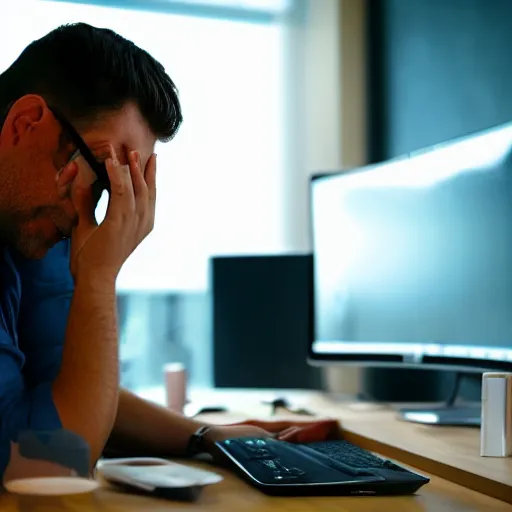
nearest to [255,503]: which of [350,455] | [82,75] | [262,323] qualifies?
[350,455]

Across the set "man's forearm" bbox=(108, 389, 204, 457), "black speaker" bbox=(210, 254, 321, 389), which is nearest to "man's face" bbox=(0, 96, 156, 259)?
"man's forearm" bbox=(108, 389, 204, 457)

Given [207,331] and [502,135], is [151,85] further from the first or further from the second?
[207,331]

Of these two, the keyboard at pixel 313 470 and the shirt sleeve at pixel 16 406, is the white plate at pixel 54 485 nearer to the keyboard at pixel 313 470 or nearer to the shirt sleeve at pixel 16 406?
the shirt sleeve at pixel 16 406

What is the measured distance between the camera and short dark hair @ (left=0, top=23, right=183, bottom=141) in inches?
48.5

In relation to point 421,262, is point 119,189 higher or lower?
higher

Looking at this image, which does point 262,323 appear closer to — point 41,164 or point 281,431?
point 281,431

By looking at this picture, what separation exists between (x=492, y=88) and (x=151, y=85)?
1129 millimetres

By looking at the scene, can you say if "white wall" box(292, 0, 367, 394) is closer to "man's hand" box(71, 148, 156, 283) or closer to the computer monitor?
the computer monitor

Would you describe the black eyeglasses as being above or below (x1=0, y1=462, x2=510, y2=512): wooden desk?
above

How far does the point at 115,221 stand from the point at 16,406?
0.30 meters

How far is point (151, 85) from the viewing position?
1277 millimetres

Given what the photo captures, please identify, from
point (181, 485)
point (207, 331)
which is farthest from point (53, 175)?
point (207, 331)

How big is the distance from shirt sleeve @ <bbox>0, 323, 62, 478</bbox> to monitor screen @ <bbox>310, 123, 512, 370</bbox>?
81cm

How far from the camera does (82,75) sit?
1.24 m
